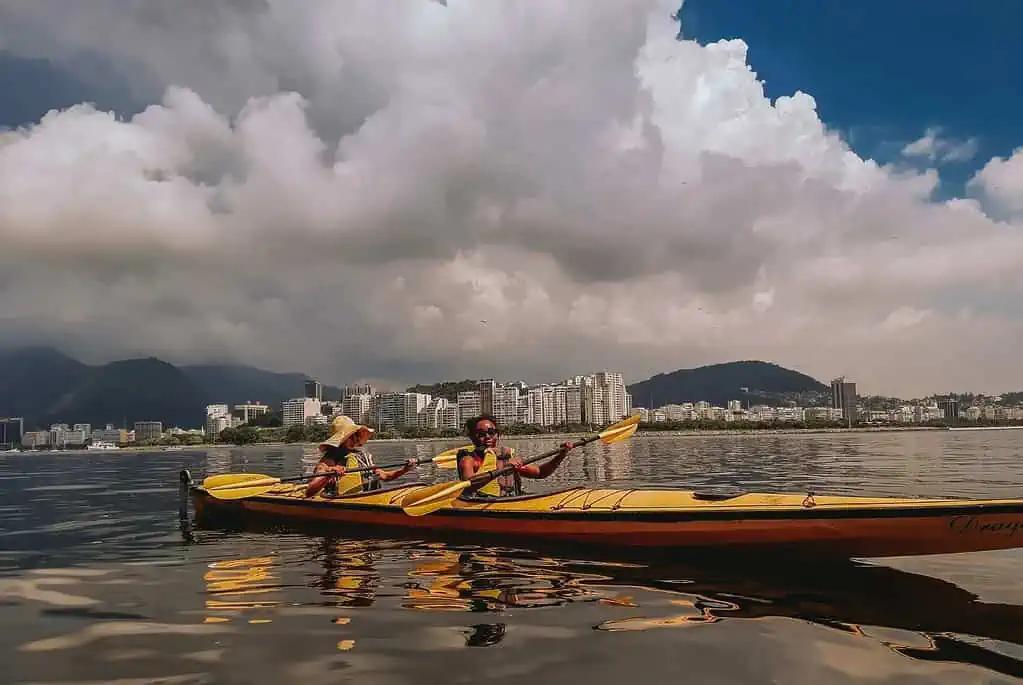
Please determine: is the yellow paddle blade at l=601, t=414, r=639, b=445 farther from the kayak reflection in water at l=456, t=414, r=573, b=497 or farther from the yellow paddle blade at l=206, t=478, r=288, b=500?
the yellow paddle blade at l=206, t=478, r=288, b=500

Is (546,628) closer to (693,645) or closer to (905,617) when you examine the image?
(693,645)

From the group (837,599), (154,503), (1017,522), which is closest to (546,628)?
(837,599)

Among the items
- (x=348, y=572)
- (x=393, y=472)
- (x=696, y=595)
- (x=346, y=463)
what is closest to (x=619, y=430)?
(x=696, y=595)

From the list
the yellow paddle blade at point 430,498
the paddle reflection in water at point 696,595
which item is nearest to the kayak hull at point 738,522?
the paddle reflection in water at point 696,595

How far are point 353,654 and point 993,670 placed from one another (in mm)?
5098

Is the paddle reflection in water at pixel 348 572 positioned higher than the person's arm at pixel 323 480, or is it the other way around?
the person's arm at pixel 323 480

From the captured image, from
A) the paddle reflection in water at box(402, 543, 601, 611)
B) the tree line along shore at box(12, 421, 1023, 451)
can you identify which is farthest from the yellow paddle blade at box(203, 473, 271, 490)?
the tree line along shore at box(12, 421, 1023, 451)

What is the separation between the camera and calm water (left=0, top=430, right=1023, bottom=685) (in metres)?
5.81

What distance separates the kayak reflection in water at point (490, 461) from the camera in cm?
1192

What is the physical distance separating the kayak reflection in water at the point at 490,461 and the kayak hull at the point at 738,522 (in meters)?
0.58

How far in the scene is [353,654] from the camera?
20.4ft

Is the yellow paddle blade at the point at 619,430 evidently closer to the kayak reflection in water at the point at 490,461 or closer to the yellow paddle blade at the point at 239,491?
the kayak reflection in water at the point at 490,461

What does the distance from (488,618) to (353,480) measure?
26.1ft

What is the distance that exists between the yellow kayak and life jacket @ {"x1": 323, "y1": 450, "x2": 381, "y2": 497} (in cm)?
207
